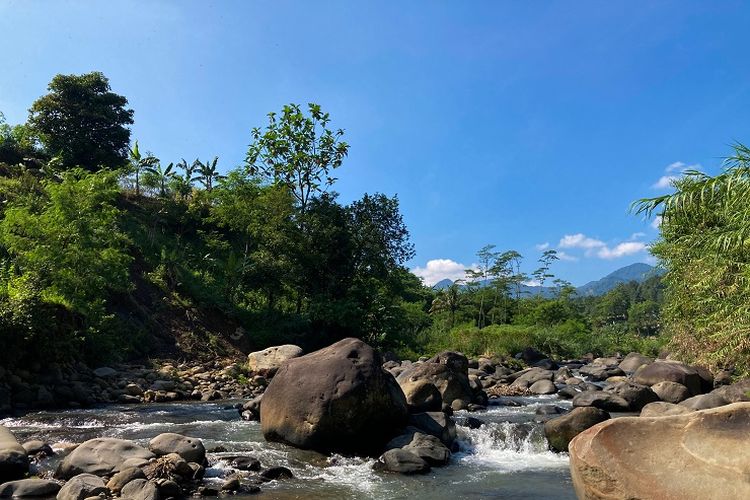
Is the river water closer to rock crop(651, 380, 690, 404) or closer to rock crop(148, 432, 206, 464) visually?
rock crop(148, 432, 206, 464)

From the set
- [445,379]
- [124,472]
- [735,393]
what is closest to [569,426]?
[445,379]

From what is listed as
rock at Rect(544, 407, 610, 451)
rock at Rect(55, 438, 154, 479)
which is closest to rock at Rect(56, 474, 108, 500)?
rock at Rect(55, 438, 154, 479)

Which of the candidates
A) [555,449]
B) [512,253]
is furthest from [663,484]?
[512,253]

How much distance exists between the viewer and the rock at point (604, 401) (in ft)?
48.4

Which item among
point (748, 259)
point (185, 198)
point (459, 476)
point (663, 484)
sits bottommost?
point (459, 476)

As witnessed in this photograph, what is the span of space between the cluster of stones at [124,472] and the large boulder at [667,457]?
4919 millimetres

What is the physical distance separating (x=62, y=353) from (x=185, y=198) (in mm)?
27030

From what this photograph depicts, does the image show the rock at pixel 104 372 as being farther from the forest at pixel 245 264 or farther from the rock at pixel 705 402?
the rock at pixel 705 402

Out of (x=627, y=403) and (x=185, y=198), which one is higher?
(x=185, y=198)

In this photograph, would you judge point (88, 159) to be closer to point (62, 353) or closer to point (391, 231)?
point (391, 231)

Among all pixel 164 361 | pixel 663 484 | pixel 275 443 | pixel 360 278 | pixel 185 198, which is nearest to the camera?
pixel 663 484

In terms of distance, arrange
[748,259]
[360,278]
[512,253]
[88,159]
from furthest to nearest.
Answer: [512,253]
[88,159]
[360,278]
[748,259]

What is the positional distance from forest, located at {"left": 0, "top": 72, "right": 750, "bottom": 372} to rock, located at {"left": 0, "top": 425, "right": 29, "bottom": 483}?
817 centimetres

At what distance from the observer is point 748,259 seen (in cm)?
1440
